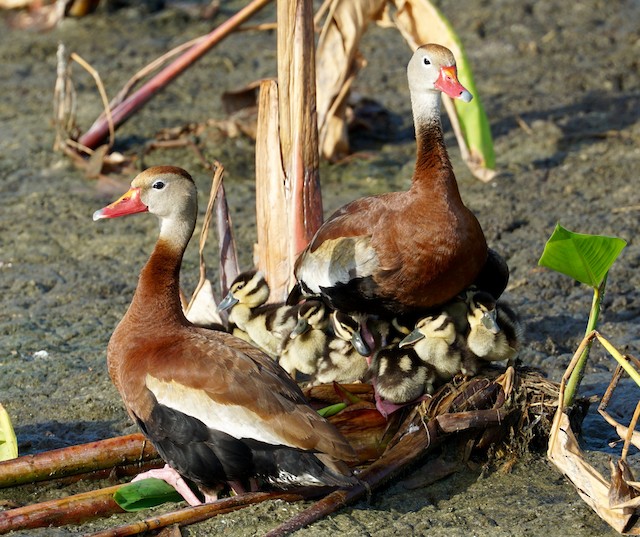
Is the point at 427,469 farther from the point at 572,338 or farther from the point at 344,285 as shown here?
the point at 572,338

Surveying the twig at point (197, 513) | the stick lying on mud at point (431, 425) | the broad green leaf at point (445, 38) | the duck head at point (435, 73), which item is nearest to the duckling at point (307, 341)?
the stick lying on mud at point (431, 425)

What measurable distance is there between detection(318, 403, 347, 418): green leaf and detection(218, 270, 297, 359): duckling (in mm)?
694

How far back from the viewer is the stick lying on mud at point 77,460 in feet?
13.8

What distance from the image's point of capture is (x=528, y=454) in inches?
177

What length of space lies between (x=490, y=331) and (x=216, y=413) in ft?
4.10

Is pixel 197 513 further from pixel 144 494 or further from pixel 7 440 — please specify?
pixel 7 440

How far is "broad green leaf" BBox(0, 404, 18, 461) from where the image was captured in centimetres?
438

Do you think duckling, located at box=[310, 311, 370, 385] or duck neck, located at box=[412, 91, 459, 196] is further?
duckling, located at box=[310, 311, 370, 385]

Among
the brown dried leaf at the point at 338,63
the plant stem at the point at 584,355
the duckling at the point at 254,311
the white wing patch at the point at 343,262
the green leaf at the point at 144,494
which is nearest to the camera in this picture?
the green leaf at the point at 144,494

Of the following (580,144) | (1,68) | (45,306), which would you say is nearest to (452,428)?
(45,306)

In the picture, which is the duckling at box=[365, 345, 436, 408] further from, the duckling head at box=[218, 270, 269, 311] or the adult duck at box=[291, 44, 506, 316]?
the duckling head at box=[218, 270, 269, 311]

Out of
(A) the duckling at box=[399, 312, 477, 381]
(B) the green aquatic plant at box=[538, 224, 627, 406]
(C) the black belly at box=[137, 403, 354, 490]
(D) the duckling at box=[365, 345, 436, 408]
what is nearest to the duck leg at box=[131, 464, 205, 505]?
(C) the black belly at box=[137, 403, 354, 490]

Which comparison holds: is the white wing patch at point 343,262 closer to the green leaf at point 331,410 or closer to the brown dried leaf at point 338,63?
the green leaf at point 331,410

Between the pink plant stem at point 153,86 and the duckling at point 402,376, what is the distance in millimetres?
3060
